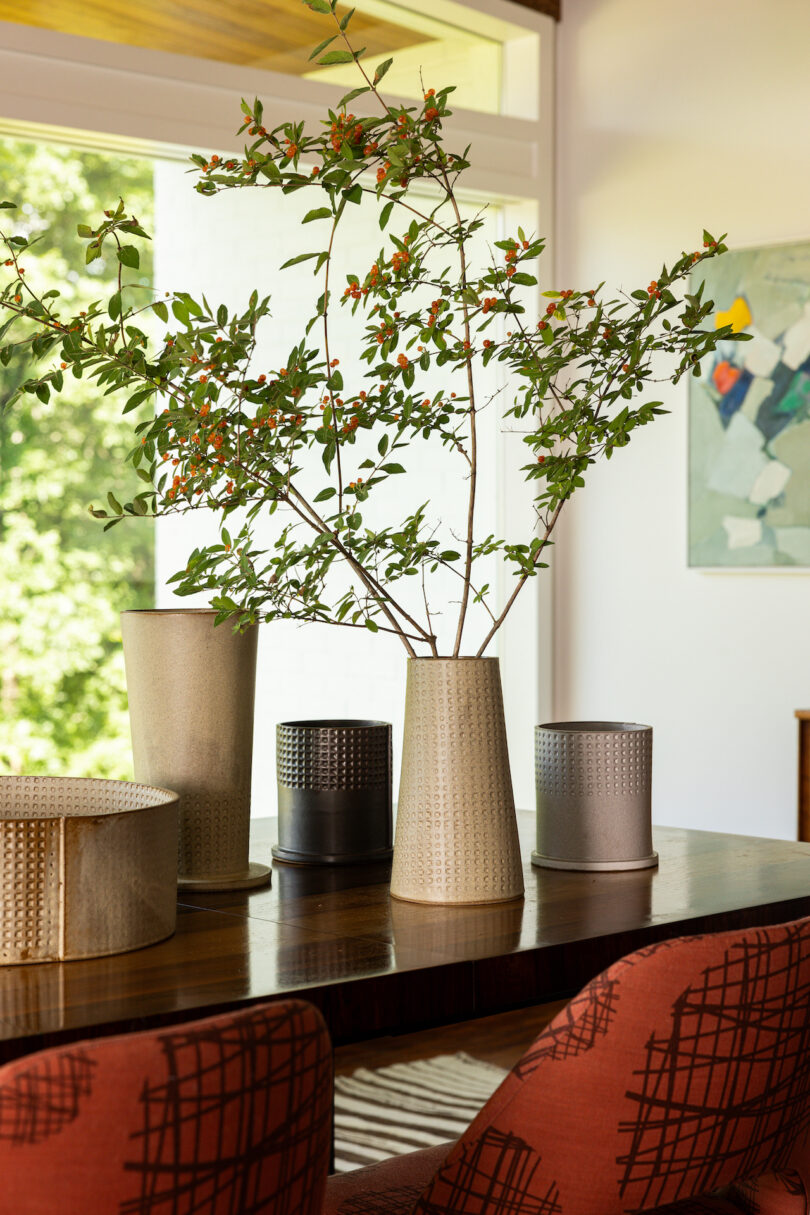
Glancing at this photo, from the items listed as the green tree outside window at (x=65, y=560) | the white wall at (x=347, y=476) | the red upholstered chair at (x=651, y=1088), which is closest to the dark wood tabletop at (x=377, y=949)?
the red upholstered chair at (x=651, y=1088)

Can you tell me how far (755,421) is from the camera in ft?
12.5

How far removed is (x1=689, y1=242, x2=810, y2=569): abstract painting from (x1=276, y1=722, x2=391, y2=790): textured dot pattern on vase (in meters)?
2.17

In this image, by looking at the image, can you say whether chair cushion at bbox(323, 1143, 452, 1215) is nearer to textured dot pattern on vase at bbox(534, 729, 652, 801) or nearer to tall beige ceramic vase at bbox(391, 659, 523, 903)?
tall beige ceramic vase at bbox(391, 659, 523, 903)

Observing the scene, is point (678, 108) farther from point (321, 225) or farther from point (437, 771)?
point (437, 771)

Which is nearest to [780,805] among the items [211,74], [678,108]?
[678,108]

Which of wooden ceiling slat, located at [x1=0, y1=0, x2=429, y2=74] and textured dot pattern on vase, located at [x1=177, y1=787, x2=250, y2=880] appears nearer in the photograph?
textured dot pattern on vase, located at [x1=177, y1=787, x2=250, y2=880]

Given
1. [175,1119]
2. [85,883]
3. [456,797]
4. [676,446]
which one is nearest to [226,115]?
[676,446]

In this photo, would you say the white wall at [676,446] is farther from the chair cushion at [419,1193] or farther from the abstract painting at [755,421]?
the chair cushion at [419,1193]

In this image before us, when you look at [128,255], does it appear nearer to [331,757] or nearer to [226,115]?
[331,757]

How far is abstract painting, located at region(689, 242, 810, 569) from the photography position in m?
3.73

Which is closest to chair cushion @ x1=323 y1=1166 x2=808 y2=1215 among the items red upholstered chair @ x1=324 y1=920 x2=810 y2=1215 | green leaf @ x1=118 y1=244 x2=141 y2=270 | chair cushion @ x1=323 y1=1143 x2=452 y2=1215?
chair cushion @ x1=323 y1=1143 x2=452 y2=1215

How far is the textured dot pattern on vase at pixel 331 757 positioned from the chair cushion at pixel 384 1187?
0.44 m

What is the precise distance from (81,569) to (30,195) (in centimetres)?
121

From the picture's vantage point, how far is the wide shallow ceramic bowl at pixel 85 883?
130 centimetres
